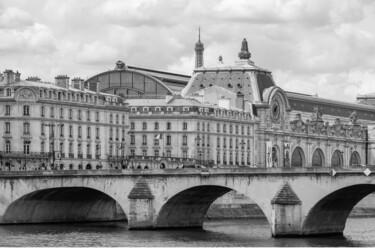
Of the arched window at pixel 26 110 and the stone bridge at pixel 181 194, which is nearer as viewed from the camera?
the stone bridge at pixel 181 194

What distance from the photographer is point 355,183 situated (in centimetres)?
13438

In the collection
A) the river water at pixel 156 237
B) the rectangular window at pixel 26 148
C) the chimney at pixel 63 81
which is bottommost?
the river water at pixel 156 237

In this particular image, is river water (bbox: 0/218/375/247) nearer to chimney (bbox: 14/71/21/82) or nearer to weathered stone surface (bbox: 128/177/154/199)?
weathered stone surface (bbox: 128/177/154/199)

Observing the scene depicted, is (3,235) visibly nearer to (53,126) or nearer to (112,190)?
(112,190)

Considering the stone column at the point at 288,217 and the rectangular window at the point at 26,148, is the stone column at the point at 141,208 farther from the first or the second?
the rectangular window at the point at 26,148

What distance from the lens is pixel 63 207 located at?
160625 millimetres

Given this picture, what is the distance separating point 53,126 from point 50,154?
14.1 feet

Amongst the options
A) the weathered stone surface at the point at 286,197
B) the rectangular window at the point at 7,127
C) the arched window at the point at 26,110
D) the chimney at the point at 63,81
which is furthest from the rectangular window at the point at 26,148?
the weathered stone surface at the point at 286,197

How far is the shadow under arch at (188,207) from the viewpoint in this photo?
14650cm

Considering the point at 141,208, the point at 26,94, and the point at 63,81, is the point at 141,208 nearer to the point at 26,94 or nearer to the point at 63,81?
the point at 26,94

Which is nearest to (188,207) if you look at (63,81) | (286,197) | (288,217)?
(286,197)

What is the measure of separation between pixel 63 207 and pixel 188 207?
15.2 meters

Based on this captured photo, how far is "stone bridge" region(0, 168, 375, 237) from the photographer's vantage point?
448 ft

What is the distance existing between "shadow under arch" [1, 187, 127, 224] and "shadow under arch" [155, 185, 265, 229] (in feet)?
32.0
